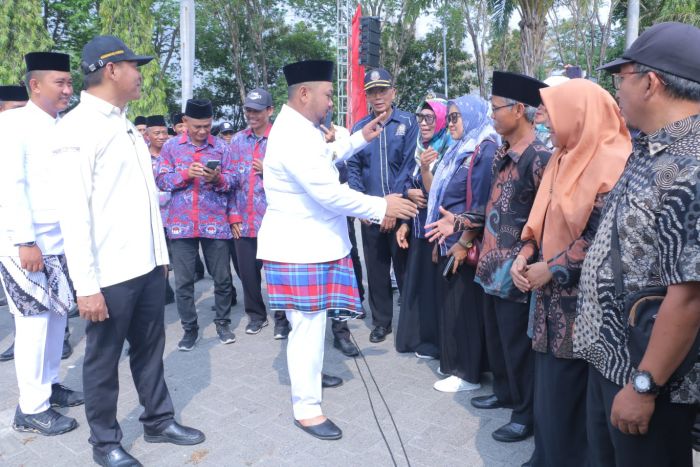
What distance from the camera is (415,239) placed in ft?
15.4

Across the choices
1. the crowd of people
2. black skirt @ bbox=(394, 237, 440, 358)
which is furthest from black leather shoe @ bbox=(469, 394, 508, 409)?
black skirt @ bbox=(394, 237, 440, 358)

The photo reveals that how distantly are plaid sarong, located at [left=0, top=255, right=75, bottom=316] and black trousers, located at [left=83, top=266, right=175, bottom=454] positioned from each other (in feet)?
2.60

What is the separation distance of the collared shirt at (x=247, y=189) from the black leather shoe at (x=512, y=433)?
9.38ft

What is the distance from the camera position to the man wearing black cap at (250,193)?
5266 mm

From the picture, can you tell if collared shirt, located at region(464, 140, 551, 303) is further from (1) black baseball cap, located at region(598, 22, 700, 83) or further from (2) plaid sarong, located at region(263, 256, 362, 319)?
(1) black baseball cap, located at region(598, 22, 700, 83)

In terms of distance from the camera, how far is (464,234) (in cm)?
376

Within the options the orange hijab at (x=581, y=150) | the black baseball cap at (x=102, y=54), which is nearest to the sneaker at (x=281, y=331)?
the black baseball cap at (x=102, y=54)

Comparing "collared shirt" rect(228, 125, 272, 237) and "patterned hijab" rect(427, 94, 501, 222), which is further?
"collared shirt" rect(228, 125, 272, 237)

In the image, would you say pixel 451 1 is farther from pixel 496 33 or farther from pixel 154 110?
pixel 154 110

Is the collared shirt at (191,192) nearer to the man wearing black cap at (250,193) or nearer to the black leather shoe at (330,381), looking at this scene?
the man wearing black cap at (250,193)

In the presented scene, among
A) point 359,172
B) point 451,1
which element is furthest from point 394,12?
point 359,172

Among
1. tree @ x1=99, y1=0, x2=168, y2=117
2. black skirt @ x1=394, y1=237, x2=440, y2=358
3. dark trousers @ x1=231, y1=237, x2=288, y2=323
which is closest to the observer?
black skirt @ x1=394, y1=237, x2=440, y2=358

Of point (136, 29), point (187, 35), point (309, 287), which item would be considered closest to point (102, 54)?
point (309, 287)

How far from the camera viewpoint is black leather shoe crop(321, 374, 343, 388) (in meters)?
4.16
